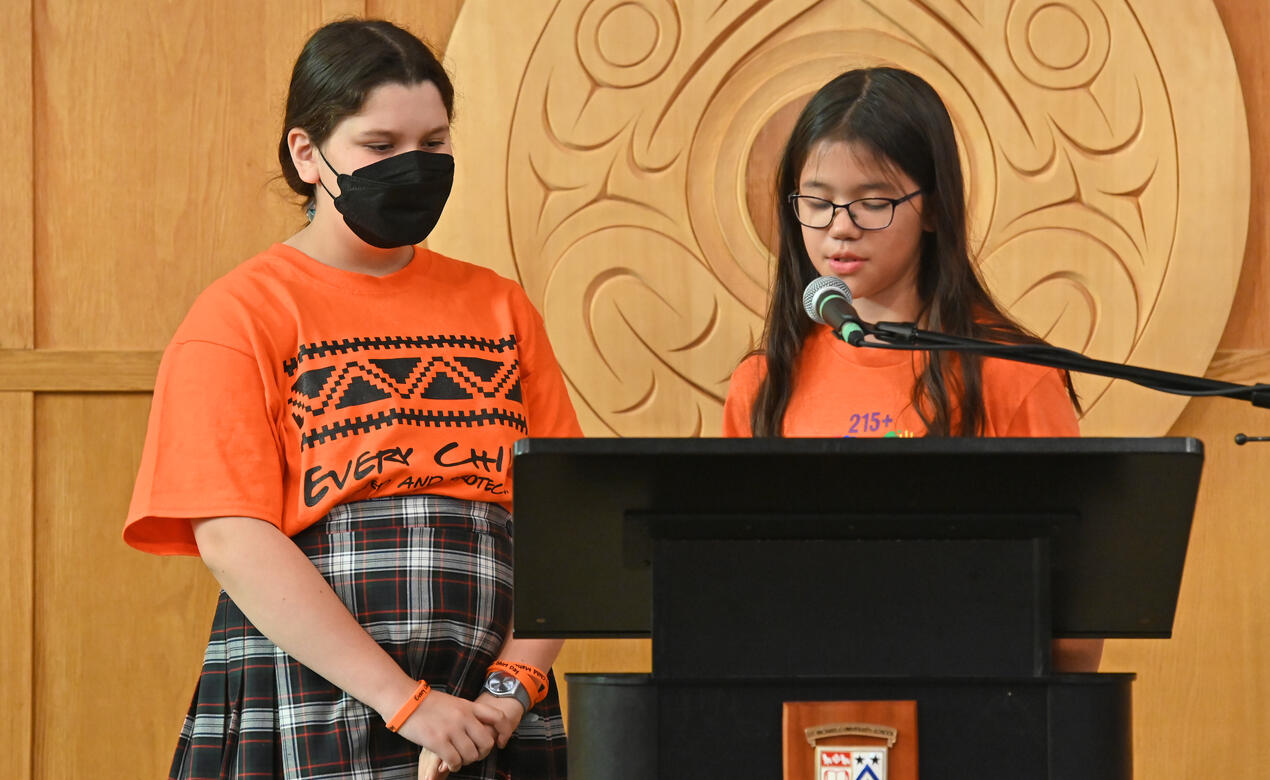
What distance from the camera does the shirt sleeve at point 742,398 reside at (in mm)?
1760

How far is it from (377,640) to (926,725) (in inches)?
30.8

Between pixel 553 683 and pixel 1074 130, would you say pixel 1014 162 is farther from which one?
pixel 553 683

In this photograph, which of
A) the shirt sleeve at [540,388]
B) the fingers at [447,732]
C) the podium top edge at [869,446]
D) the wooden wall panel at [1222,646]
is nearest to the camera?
the podium top edge at [869,446]

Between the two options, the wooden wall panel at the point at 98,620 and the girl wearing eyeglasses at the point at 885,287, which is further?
the wooden wall panel at the point at 98,620

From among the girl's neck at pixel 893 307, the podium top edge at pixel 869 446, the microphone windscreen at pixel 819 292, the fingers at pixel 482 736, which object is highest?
the girl's neck at pixel 893 307

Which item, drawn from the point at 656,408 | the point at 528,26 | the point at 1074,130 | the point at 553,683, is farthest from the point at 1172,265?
the point at 553,683

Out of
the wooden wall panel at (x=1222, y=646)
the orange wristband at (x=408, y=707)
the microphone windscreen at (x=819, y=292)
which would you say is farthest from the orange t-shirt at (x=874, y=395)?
the wooden wall panel at (x=1222, y=646)

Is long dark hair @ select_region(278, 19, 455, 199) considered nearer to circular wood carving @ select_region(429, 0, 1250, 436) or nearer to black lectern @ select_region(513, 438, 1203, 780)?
circular wood carving @ select_region(429, 0, 1250, 436)

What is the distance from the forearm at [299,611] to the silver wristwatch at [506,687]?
0.11 metres

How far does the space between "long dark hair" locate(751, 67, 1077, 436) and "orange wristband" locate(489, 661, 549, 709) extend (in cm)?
40

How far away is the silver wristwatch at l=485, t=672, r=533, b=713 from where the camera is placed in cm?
164

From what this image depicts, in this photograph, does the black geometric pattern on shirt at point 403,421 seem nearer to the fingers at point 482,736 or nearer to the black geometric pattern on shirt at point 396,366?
the black geometric pattern on shirt at point 396,366

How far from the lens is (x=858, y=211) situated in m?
1.61

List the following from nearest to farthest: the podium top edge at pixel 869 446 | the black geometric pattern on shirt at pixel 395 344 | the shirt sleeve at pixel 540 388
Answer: the podium top edge at pixel 869 446
the black geometric pattern on shirt at pixel 395 344
the shirt sleeve at pixel 540 388
